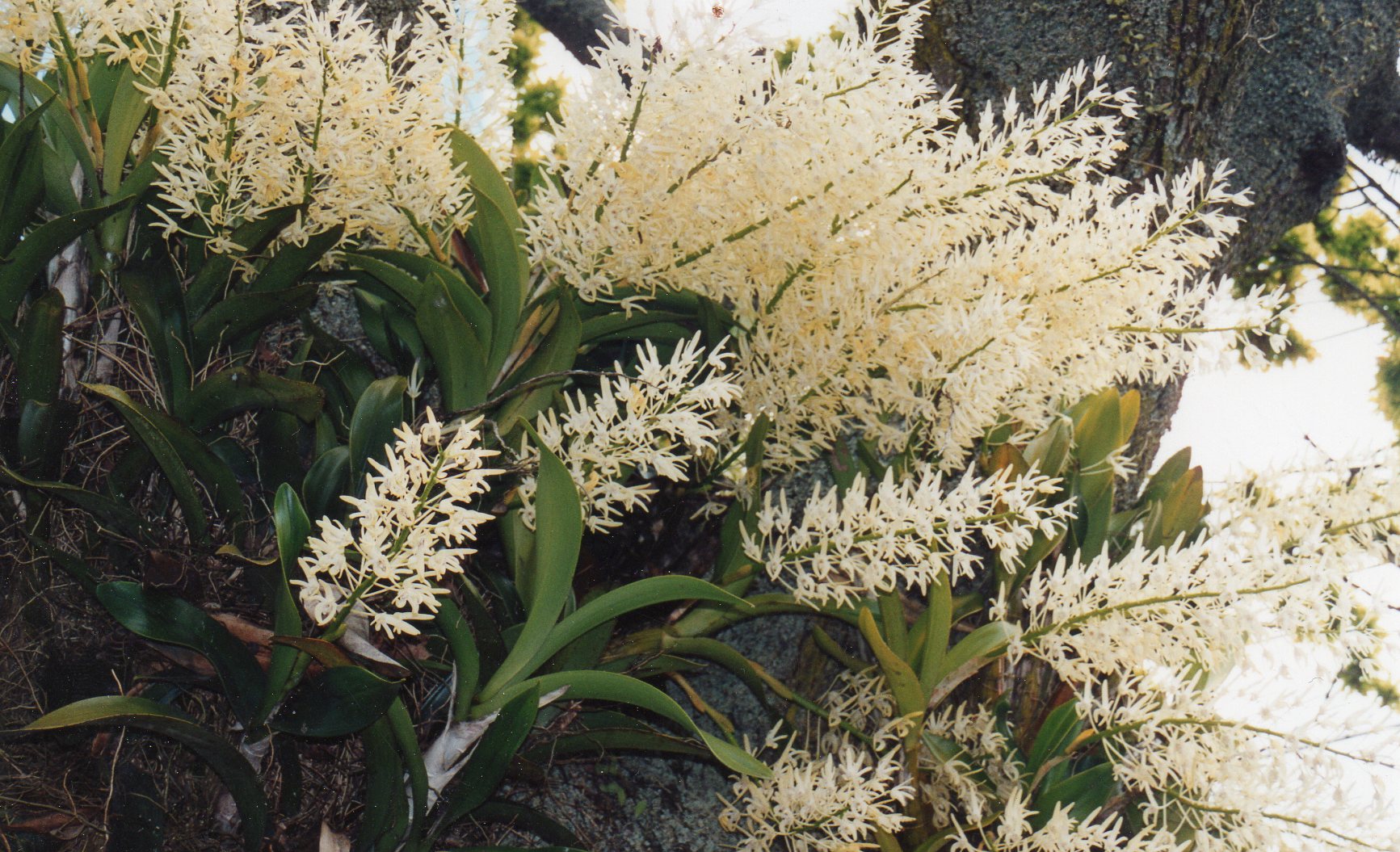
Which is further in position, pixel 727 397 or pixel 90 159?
pixel 90 159

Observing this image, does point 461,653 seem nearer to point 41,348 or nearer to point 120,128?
point 41,348

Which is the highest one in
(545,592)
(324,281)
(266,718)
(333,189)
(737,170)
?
(737,170)

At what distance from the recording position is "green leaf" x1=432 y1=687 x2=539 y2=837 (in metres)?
0.98

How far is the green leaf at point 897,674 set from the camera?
1.15 meters

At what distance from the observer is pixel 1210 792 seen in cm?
Result: 109

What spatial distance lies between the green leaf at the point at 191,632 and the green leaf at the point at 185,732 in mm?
46

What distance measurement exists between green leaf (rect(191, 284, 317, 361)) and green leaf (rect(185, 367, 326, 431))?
0.21 ft

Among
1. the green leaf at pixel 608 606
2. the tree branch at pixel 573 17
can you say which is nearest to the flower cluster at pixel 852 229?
the green leaf at pixel 608 606

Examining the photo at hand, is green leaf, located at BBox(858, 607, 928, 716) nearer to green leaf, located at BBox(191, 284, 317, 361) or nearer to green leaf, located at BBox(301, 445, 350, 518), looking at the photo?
green leaf, located at BBox(301, 445, 350, 518)

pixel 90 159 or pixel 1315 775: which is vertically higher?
pixel 90 159

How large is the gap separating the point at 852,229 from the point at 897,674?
51cm

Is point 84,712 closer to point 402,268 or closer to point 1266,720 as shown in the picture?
point 402,268

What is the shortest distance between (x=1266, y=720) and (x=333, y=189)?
3.55ft

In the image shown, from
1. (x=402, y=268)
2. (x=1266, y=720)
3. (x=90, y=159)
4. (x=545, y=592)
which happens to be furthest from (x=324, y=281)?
(x=1266, y=720)
